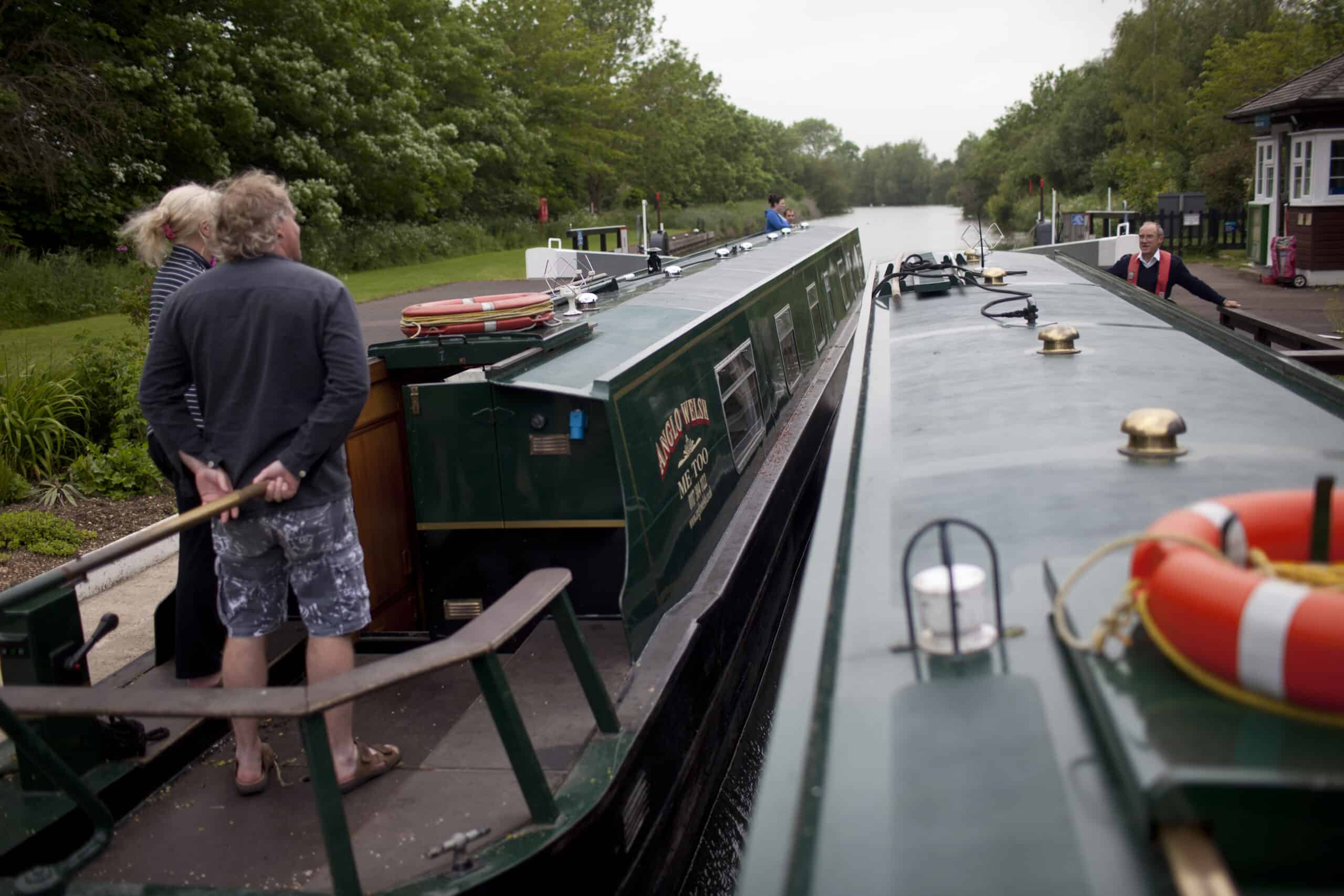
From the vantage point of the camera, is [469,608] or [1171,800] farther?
[469,608]

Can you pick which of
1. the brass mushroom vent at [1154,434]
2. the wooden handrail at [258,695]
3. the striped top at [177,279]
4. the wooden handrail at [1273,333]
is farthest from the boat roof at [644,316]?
the wooden handrail at [1273,333]

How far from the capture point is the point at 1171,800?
1544mm

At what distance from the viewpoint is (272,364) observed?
10.8ft

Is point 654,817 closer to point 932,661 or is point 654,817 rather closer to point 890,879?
point 932,661

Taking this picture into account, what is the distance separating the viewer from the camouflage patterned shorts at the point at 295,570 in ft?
11.2

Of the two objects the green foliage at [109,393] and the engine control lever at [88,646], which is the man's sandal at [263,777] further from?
the green foliage at [109,393]

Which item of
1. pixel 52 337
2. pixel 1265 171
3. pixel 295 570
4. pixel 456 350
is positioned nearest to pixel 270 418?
pixel 295 570

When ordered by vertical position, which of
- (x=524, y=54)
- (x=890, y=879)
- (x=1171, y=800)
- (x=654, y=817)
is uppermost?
(x=524, y=54)

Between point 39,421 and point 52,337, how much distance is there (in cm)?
660

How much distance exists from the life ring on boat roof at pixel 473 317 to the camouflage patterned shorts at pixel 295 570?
1593mm

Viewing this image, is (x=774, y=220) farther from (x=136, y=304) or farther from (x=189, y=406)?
(x=189, y=406)

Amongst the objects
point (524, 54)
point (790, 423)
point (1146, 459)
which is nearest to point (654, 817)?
point (1146, 459)

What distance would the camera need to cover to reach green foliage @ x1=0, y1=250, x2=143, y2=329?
1602 centimetres

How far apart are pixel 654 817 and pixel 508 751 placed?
3.64 feet
